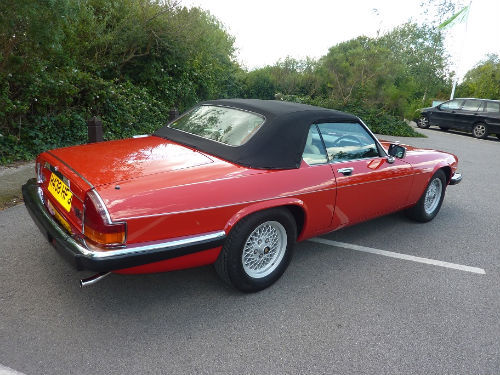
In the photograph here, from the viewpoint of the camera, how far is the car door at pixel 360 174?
11.0 feet

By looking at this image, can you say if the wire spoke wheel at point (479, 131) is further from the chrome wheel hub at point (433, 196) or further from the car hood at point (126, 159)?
the car hood at point (126, 159)

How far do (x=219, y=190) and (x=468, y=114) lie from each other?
15931 mm

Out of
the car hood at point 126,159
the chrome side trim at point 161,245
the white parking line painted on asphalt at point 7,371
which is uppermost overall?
the car hood at point 126,159

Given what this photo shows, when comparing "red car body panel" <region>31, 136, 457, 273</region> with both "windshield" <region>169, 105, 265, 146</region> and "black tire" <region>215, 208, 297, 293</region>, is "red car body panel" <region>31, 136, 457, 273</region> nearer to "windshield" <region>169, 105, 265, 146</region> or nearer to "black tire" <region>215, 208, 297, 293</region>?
"black tire" <region>215, 208, 297, 293</region>

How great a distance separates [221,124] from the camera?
10.8ft

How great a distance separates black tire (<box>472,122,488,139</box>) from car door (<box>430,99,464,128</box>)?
0.73 m

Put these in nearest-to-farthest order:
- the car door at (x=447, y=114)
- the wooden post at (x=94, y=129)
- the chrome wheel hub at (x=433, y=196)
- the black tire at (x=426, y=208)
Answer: the black tire at (x=426, y=208) → the chrome wheel hub at (x=433, y=196) → the wooden post at (x=94, y=129) → the car door at (x=447, y=114)

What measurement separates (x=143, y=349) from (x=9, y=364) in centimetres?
71

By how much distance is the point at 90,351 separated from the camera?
221 cm

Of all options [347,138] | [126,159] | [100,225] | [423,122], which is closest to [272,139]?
[347,138]

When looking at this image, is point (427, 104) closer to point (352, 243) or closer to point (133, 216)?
point (352, 243)

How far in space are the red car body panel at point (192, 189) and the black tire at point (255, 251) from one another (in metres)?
0.08

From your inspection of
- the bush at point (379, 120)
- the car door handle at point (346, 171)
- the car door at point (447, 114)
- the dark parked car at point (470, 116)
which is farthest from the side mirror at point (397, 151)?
the car door at point (447, 114)

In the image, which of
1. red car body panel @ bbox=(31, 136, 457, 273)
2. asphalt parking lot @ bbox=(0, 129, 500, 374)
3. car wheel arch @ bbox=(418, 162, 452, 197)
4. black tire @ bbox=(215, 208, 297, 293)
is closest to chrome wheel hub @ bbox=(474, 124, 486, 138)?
car wheel arch @ bbox=(418, 162, 452, 197)
